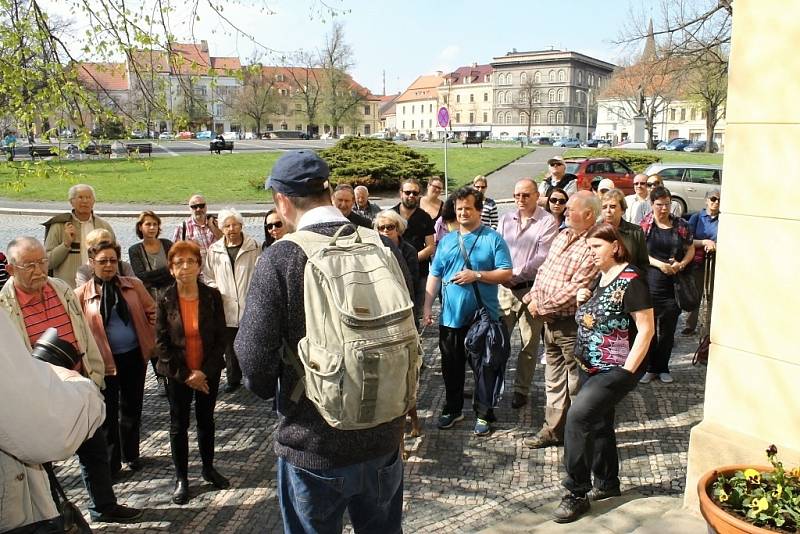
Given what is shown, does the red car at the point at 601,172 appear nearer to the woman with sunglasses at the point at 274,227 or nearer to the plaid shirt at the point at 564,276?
the woman with sunglasses at the point at 274,227

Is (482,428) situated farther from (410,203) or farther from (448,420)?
(410,203)

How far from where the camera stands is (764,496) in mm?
3092

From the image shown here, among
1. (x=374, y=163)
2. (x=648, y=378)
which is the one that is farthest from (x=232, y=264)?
(x=374, y=163)

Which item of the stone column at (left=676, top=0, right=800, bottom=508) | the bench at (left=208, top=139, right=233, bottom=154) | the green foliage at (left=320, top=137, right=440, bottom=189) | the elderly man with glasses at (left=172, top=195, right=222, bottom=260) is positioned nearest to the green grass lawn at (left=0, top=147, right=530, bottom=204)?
the green foliage at (left=320, top=137, right=440, bottom=189)

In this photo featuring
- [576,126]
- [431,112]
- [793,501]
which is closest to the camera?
[793,501]

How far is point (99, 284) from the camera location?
16.0 feet

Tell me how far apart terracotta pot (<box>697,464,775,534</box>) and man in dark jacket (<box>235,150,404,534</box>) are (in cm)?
169

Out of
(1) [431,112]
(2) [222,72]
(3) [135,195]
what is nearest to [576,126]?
(1) [431,112]

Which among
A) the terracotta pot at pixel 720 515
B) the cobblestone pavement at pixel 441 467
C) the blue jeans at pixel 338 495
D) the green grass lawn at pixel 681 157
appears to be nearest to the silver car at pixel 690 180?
the green grass lawn at pixel 681 157

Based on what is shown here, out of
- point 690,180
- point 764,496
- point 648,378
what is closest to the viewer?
point 764,496

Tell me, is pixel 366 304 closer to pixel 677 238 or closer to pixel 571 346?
pixel 571 346

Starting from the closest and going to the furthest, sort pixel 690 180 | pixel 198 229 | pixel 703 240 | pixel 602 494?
1. pixel 602 494
2. pixel 198 229
3. pixel 703 240
4. pixel 690 180

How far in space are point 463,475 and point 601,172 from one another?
2055 cm

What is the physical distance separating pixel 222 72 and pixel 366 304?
7.40 m
